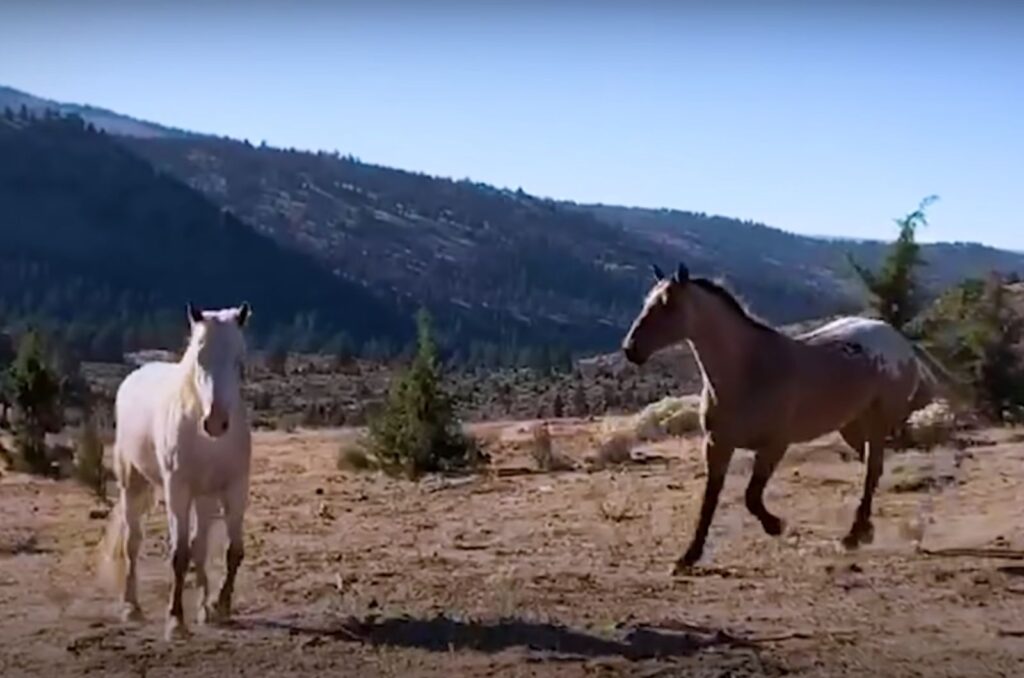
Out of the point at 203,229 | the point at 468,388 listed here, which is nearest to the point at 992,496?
the point at 468,388

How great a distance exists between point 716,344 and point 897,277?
38.2 ft

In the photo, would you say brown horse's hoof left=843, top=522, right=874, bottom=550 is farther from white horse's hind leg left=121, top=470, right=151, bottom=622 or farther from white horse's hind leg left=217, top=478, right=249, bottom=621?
white horse's hind leg left=121, top=470, right=151, bottom=622

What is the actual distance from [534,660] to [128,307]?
91.6m

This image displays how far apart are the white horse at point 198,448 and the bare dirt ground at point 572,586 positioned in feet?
0.97

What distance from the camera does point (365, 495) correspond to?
56.9ft

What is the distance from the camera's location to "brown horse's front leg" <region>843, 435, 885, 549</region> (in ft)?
39.0

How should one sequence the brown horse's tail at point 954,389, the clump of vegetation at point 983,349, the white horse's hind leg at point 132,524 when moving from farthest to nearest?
the clump of vegetation at point 983,349 → the brown horse's tail at point 954,389 → the white horse's hind leg at point 132,524

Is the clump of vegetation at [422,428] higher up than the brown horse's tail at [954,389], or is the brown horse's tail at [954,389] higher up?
the brown horse's tail at [954,389]

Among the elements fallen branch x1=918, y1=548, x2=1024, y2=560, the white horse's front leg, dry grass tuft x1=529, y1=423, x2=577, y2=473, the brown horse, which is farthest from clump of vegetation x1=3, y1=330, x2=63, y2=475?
fallen branch x1=918, y1=548, x2=1024, y2=560

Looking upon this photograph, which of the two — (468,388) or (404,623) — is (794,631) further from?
(468,388)

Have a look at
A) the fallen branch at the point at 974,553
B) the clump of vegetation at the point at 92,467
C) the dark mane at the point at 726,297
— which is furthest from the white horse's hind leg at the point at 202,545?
the clump of vegetation at the point at 92,467

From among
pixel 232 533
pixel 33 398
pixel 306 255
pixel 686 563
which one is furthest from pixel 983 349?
pixel 306 255

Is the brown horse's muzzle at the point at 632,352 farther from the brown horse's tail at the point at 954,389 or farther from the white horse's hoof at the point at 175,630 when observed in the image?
the brown horse's tail at the point at 954,389

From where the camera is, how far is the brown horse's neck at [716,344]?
11180 mm
